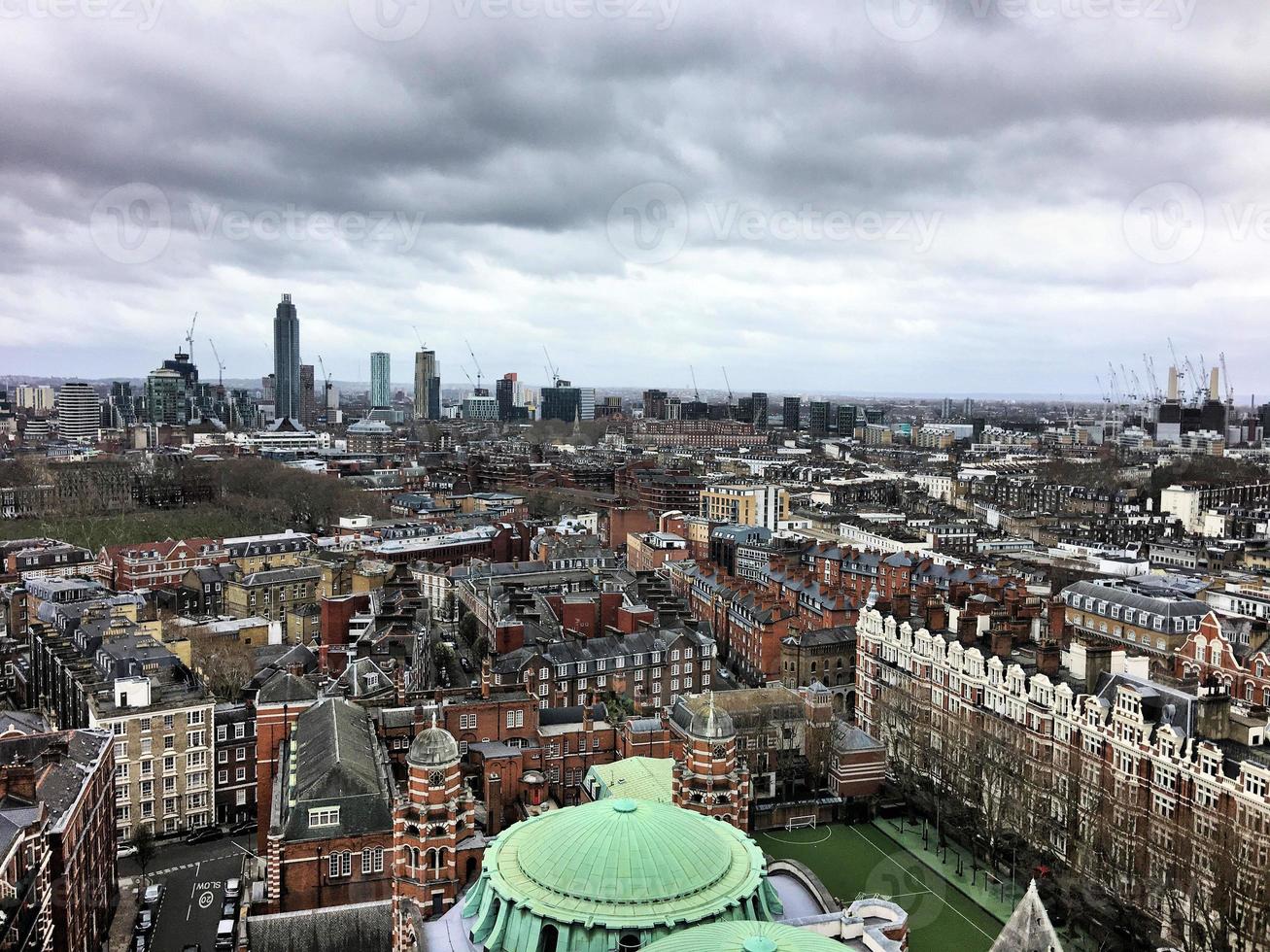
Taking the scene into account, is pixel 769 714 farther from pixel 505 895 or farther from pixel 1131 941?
pixel 505 895

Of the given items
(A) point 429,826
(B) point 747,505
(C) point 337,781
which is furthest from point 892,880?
(B) point 747,505

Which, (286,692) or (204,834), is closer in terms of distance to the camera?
(286,692)

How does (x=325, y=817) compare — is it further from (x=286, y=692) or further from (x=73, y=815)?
(x=286, y=692)

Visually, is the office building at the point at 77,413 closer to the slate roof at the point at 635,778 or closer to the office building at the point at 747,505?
the office building at the point at 747,505

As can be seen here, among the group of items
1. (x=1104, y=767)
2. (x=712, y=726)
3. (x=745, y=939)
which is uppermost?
(x=712, y=726)

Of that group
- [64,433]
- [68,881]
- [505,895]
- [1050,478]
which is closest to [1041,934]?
[505,895]

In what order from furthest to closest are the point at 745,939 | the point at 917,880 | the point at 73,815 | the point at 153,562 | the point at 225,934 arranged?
1. the point at 153,562
2. the point at 917,880
3. the point at 225,934
4. the point at 73,815
5. the point at 745,939

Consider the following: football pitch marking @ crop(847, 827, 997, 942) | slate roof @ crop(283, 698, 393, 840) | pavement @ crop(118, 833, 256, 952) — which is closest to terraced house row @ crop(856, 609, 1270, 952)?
football pitch marking @ crop(847, 827, 997, 942)
